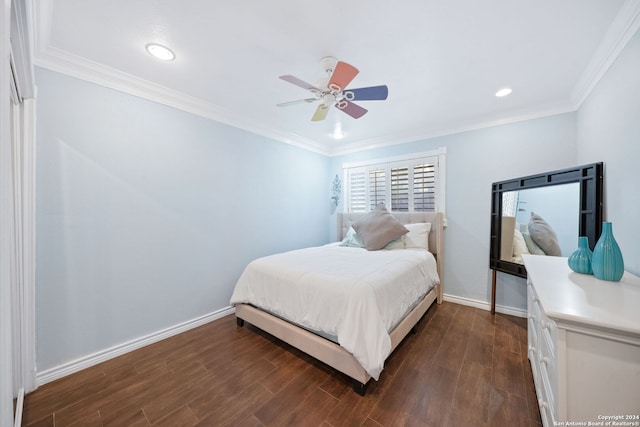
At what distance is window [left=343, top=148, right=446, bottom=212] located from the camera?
3440 mm

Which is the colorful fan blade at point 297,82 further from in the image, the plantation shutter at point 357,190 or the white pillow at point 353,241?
the plantation shutter at point 357,190

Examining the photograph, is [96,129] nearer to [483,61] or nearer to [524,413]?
[483,61]

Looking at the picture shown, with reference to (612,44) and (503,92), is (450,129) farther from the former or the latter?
(612,44)

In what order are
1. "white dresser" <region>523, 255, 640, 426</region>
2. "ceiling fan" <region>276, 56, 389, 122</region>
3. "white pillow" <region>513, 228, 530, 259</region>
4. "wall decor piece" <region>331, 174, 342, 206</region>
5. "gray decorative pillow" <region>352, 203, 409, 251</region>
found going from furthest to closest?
"wall decor piece" <region>331, 174, 342, 206</region>, "gray decorative pillow" <region>352, 203, 409, 251</region>, "white pillow" <region>513, 228, 530, 259</region>, "ceiling fan" <region>276, 56, 389, 122</region>, "white dresser" <region>523, 255, 640, 426</region>

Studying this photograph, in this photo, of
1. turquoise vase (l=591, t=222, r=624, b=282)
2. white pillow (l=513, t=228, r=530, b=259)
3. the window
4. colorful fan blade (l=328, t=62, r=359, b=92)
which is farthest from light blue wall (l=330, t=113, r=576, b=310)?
colorful fan blade (l=328, t=62, r=359, b=92)

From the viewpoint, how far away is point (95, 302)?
2021 mm

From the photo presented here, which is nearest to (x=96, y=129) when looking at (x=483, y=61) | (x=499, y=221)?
(x=483, y=61)

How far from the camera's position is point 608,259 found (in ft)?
4.42

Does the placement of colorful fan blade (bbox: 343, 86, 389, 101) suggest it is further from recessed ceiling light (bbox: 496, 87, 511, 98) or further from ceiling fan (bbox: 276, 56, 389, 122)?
recessed ceiling light (bbox: 496, 87, 511, 98)

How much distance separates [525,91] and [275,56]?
2553 millimetres

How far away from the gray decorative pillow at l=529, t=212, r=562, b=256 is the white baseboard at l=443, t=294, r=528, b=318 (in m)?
1.06

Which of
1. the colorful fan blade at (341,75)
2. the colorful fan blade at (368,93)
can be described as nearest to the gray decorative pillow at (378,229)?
the colorful fan blade at (368,93)

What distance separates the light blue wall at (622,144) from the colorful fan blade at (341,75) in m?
1.81

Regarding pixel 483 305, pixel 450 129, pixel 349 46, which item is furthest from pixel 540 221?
pixel 349 46
